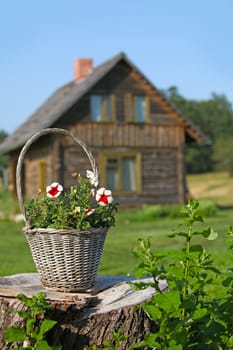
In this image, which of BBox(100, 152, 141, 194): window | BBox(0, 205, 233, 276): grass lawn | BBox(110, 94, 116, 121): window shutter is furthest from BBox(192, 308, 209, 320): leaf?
BBox(110, 94, 116, 121): window shutter

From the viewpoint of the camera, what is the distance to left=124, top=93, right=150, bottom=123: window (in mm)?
26484

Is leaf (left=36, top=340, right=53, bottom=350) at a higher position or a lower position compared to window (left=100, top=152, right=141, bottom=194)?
lower

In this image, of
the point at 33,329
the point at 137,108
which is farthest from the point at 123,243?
the point at 137,108

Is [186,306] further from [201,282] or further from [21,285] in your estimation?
[21,285]

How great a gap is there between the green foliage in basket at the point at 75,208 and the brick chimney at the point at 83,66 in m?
24.6

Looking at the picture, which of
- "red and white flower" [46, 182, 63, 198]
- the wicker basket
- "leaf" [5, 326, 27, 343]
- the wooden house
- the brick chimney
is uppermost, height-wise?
the brick chimney

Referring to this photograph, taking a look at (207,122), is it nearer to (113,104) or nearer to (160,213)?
(113,104)

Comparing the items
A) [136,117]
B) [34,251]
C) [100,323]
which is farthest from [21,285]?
[136,117]

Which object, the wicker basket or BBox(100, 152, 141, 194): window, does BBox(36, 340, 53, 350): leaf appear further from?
BBox(100, 152, 141, 194): window

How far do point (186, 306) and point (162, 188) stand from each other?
77.1 feet

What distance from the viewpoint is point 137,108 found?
26.7 meters

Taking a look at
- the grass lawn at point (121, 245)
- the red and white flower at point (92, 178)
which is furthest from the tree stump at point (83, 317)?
the grass lawn at point (121, 245)

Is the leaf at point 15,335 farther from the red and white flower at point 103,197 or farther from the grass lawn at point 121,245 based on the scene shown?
the grass lawn at point 121,245

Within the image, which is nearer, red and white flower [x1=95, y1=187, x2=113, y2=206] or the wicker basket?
the wicker basket
